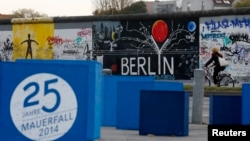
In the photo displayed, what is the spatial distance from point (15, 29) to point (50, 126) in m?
35.0

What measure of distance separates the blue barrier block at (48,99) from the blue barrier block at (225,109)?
428 cm

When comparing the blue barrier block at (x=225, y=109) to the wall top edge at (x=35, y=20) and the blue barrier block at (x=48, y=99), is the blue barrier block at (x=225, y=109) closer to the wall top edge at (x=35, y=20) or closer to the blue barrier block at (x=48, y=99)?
the blue barrier block at (x=48, y=99)

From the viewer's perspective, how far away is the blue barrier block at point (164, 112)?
11.7 meters

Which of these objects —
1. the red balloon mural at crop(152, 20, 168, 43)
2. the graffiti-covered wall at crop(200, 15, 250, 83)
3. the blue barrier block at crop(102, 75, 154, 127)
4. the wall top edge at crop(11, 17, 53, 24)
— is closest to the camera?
the blue barrier block at crop(102, 75, 154, 127)

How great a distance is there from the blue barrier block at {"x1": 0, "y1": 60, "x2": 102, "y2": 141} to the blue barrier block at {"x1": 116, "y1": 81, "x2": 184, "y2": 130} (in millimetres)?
4080

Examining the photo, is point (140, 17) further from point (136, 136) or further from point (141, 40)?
point (136, 136)

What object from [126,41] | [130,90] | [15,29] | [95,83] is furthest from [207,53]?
[95,83]

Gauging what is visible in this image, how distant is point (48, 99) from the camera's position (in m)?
8.71

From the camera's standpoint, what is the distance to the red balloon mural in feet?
126

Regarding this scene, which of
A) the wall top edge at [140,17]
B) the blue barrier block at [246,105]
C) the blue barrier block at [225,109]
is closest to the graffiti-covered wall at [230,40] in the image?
the wall top edge at [140,17]

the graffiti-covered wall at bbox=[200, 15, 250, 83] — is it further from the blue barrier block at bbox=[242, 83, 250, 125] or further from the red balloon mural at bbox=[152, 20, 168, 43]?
the blue barrier block at bbox=[242, 83, 250, 125]

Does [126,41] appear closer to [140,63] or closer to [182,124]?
[140,63]

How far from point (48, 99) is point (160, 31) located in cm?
3021

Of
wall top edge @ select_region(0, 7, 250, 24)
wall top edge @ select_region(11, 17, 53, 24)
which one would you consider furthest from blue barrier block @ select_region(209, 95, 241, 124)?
wall top edge @ select_region(11, 17, 53, 24)
